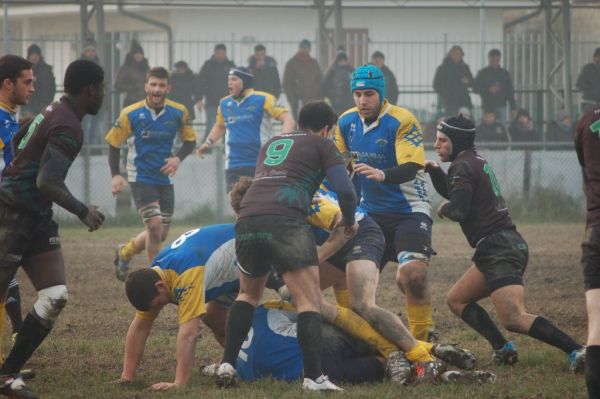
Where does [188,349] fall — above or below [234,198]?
below

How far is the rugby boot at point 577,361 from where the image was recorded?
732cm

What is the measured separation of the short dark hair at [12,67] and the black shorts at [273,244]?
2.08 meters

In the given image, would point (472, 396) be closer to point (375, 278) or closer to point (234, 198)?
point (375, 278)

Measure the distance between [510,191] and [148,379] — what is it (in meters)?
13.2

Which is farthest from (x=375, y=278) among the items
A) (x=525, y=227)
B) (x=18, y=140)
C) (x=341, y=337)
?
(x=525, y=227)

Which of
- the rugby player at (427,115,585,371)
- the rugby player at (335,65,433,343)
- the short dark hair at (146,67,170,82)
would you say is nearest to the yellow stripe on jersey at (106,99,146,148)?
the short dark hair at (146,67,170,82)

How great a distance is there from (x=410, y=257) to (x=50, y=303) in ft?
8.95

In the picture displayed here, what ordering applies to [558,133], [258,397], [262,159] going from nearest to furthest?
[258,397], [262,159], [558,133]

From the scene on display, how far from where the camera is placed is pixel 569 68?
20.0 metres

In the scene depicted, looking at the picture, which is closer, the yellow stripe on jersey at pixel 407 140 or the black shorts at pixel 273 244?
the black shorts at pixel 273 244

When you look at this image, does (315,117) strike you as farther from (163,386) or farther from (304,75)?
(304,75)

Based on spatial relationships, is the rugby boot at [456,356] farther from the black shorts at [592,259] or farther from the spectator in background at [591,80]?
the spectator in background at [591,80]

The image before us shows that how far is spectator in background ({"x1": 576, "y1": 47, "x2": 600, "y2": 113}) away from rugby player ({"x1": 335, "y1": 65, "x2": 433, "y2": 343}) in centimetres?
1238

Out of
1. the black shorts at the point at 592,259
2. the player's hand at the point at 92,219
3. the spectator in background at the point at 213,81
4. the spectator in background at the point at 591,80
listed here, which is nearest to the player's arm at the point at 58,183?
the player's hand at the point at 92,219
